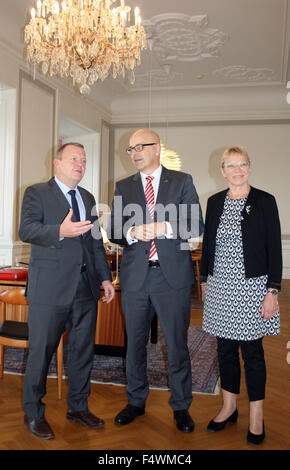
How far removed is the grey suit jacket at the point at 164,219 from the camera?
2.58 m

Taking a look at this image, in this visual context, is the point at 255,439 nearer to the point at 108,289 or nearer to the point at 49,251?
the point at 108,289

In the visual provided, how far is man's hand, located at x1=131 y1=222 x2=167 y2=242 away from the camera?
2.45 m

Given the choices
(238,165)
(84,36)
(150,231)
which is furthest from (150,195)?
(84,36)

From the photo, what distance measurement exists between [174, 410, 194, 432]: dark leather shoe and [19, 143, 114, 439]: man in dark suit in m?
0.50

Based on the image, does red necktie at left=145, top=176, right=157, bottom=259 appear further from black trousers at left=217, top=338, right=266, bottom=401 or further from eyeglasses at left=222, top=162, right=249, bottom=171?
black trousers at left=217, top=338, right=266, bottom=401

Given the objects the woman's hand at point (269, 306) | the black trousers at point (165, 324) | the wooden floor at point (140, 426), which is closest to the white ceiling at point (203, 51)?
the black trousers at point (165, 324)

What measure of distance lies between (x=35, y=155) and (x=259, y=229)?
579cm

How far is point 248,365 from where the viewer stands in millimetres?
2443

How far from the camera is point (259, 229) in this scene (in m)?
2.40

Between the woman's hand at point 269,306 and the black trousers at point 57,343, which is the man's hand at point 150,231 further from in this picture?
the woman's hand at point 269,306

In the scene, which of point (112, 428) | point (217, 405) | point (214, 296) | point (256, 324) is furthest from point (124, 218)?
point (217, 405)

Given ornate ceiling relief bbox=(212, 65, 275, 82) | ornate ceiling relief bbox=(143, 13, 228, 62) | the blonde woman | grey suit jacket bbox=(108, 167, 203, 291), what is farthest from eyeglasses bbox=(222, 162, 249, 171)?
ornate ceiling relief bbox=(212, 65, 275, 82)

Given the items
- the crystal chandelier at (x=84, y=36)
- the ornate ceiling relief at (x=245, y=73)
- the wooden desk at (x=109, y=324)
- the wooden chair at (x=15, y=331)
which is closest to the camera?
the wooden chair at (x=15, y=331)

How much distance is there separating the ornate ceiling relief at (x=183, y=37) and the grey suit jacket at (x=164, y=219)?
464 cm
